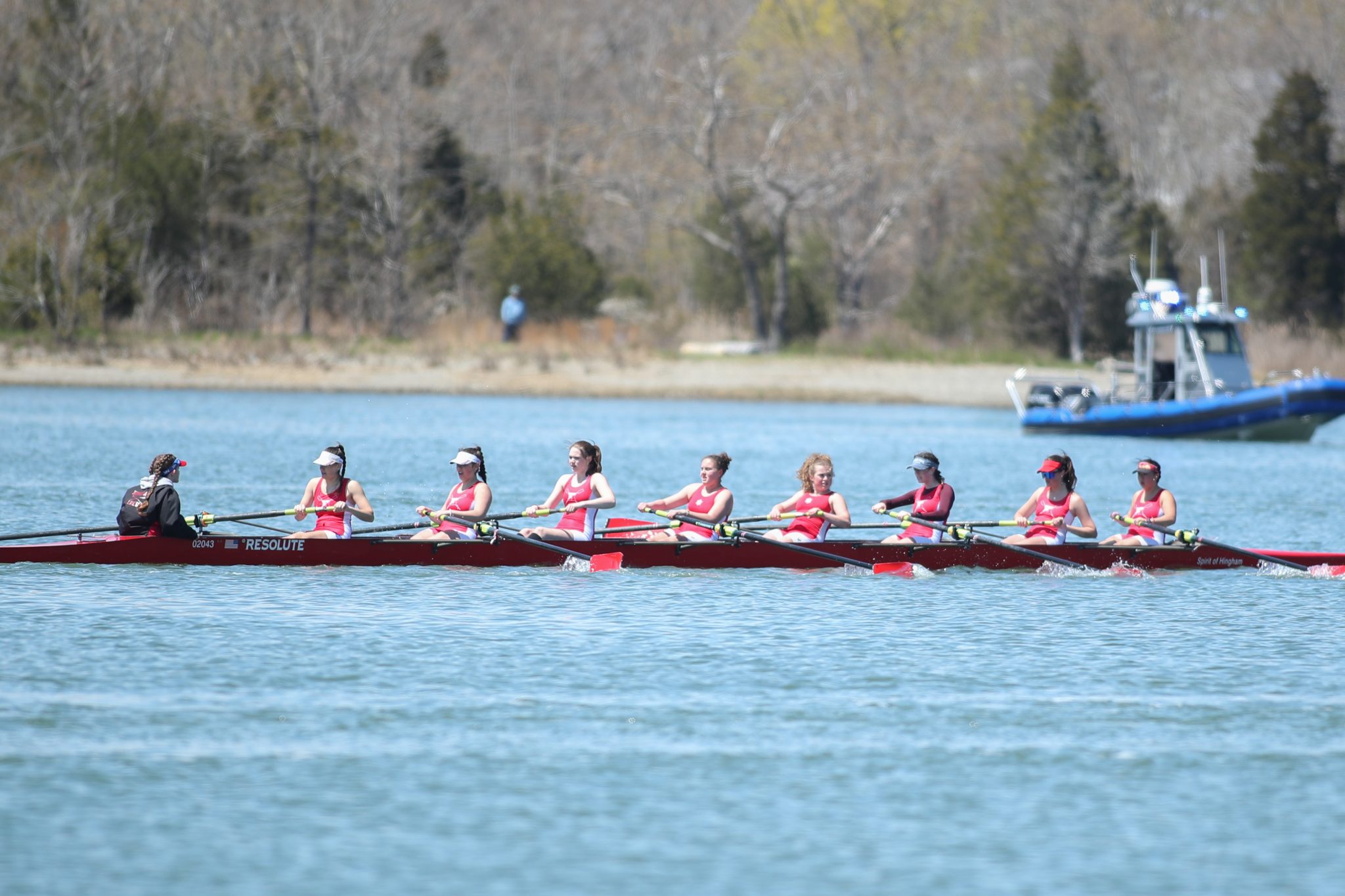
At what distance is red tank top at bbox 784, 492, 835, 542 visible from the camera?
1805 cm

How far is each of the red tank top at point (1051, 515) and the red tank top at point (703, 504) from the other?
3.26 meters

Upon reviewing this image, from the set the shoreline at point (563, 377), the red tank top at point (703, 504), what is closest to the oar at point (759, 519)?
the red tank top at point (703, 504)

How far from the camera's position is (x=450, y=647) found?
47.1 feet

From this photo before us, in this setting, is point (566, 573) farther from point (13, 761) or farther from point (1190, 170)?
point (1190, 170)

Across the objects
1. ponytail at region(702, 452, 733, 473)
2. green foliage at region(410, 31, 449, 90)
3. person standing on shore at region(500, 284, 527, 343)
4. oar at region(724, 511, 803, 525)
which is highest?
green foliage at region(410, 31, 449, 90)

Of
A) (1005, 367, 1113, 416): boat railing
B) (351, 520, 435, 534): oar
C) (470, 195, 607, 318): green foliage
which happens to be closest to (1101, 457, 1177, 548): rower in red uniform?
(351, 520, 435, 534): oar

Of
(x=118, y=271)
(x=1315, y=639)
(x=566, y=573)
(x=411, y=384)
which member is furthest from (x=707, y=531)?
(x=118, y=271)

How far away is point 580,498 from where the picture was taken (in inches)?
697

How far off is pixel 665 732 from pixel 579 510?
6.35 m

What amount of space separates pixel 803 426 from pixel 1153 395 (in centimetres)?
835

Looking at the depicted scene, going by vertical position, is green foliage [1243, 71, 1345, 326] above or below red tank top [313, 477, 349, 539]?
above

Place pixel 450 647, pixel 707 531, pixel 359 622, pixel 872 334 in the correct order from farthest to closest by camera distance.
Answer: pixel 872 334, pixel 707 531, pixel 359 622, pixel 450 647

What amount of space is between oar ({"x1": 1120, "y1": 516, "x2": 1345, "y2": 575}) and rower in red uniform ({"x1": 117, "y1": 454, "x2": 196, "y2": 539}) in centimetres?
910

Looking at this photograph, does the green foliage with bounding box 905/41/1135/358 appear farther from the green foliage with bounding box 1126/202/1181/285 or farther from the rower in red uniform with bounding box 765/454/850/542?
the rower in red uniform with bounding box 765/454/850/542
